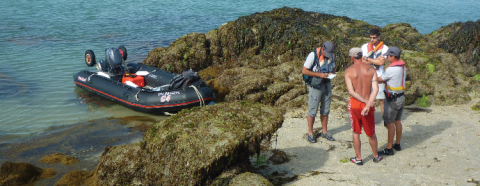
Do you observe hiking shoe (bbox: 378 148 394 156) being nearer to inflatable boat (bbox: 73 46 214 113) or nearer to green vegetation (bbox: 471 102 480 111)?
green vegetation (bbox: 471 102 480 111)

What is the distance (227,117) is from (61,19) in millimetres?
21679

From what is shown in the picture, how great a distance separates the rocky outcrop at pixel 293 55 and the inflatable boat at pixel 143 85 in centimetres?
93

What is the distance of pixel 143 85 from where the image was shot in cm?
1083

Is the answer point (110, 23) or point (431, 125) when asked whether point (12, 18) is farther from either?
point (431, 125)

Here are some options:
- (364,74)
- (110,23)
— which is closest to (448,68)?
(364,74)

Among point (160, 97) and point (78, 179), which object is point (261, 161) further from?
point (160, 97)

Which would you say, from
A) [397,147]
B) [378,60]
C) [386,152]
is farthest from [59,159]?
[378,60]

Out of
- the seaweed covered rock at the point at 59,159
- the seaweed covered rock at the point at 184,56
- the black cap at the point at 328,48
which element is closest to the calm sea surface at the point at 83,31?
the seaweed covered rock at the point at 59,159

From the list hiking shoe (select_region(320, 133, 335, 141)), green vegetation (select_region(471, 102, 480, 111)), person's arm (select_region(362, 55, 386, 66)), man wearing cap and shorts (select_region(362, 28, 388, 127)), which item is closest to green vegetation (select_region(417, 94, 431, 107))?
green vegetation (select_region(471, 102, 480, 111))

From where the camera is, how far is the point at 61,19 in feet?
71.8

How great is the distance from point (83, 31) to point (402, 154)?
19.0 metres

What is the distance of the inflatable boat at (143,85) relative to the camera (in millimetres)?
9219

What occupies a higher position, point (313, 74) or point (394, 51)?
point (394, 51)

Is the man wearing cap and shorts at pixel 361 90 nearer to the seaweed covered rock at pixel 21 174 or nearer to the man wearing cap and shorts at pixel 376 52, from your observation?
the man wearing cap and shorts at pixel 376 52
